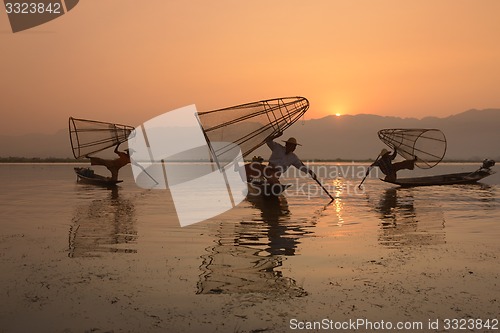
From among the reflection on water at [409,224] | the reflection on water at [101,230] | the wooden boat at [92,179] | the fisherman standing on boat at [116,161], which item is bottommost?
the reflection on water at [409,224]

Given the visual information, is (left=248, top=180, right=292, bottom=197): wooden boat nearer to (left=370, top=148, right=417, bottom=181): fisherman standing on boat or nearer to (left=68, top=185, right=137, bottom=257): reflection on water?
(left=68, top=185, right=137, bottom=257): reflection on water

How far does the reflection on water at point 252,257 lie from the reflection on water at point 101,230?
215cm

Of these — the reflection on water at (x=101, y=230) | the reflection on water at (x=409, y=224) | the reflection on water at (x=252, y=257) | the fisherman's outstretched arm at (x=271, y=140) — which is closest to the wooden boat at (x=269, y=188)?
the fisherman's outstretched arm at (x=271, y=140)

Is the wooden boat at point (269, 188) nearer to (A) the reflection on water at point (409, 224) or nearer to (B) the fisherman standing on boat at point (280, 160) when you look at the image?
(B) the fisherman standing on boat at point (280, 160)

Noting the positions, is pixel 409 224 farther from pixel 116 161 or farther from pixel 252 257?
pixel 116 161

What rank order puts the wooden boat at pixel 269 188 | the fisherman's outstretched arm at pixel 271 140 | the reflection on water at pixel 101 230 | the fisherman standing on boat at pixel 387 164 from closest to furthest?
the reflection on water at pixel 101 230 → the wooden boat at pixel 269 188 → the fisherman's outstretched arm at pixel 271 140 → the fisherman standing on boat at pixel 387 164

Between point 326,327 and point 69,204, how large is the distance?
1686 centimetres

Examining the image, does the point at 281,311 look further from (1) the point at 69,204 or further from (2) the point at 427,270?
(1) the point at 69,204

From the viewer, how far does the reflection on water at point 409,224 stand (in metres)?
11.2

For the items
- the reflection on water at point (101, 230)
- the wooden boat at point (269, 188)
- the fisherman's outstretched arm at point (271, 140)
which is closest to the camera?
the reflection on water at point (101, 230)

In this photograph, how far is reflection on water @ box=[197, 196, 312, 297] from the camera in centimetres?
682

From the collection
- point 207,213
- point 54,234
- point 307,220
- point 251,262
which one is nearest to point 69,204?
point 207,213

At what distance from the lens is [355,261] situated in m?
8.71

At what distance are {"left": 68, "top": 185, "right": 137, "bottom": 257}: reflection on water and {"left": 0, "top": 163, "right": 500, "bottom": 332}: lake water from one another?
5cm
